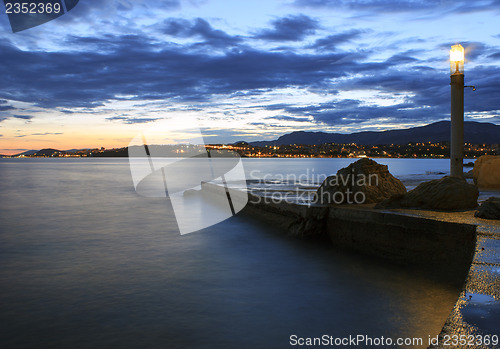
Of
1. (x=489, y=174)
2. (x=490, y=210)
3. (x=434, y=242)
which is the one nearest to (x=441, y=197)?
(x=490, y=210)

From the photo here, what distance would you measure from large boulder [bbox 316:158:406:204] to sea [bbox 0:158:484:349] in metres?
1.25

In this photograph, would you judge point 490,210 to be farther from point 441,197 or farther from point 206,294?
point 206,294

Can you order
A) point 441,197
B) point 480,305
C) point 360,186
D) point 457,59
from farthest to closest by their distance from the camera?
point 457,59 < point 360,186 < point 441,197 < point 480,305

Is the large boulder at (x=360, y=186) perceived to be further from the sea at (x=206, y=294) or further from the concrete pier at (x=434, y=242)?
the sea at (x=206, y=294)

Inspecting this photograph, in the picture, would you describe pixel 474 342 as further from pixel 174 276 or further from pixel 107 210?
pixel 107 210

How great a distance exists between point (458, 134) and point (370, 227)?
5.66 metres

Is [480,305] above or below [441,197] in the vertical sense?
below

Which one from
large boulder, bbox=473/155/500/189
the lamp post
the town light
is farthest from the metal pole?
large boulder, bbox=473/155/500/189

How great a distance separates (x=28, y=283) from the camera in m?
7.15

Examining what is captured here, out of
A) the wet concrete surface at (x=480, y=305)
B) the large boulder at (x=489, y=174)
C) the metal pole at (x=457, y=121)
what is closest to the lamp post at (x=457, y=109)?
the metal pole at (x=457, y=121)

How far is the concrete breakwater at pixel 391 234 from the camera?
19.6 feet

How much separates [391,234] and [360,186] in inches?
88.8

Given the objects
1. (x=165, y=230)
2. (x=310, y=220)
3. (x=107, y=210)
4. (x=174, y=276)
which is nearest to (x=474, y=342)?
(x=174, y=276)

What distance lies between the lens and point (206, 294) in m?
6.59
